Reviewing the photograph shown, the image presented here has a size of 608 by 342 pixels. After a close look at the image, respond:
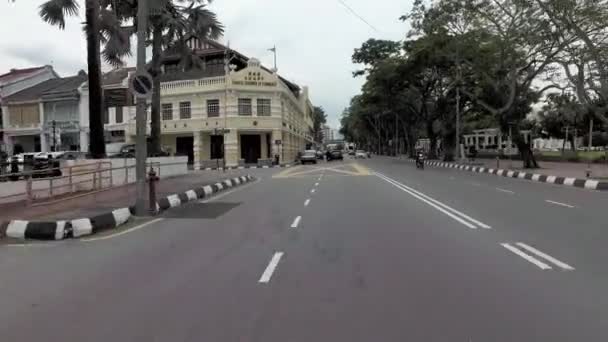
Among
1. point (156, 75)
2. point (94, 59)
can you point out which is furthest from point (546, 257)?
point (156, 75)

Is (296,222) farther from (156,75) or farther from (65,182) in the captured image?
(156,75)

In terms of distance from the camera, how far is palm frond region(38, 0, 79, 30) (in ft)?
63.1

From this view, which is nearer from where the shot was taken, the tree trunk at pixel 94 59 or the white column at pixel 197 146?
the tree trunk at pixel 94 59

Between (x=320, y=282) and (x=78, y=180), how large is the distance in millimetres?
15695

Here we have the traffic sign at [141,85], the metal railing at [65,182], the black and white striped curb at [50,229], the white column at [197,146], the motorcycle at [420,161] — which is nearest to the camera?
the black and white striped curb at [50,229]

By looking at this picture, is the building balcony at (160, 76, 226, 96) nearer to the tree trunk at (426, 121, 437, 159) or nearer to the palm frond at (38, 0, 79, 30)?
the tree trunk at (426, 121, 437, 159)

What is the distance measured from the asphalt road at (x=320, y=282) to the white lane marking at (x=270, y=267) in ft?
0.05

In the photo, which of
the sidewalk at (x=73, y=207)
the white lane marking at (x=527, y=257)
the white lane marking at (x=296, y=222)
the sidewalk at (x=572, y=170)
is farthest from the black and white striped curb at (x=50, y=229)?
the sidewalk at (x=572, y=170)

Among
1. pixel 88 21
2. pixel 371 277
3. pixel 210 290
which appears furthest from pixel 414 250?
pixel 88 21

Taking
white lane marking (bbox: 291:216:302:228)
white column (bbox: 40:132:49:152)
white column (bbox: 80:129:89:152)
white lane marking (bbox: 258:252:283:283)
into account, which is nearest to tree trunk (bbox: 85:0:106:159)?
white lane marking (bbox: 291:216:302:228)

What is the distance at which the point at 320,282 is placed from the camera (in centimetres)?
640

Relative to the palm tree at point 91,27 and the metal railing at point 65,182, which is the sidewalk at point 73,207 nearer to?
the metal railing at point 65,182

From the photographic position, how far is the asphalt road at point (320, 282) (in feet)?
15.8

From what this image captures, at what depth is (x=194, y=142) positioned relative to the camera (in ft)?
175
